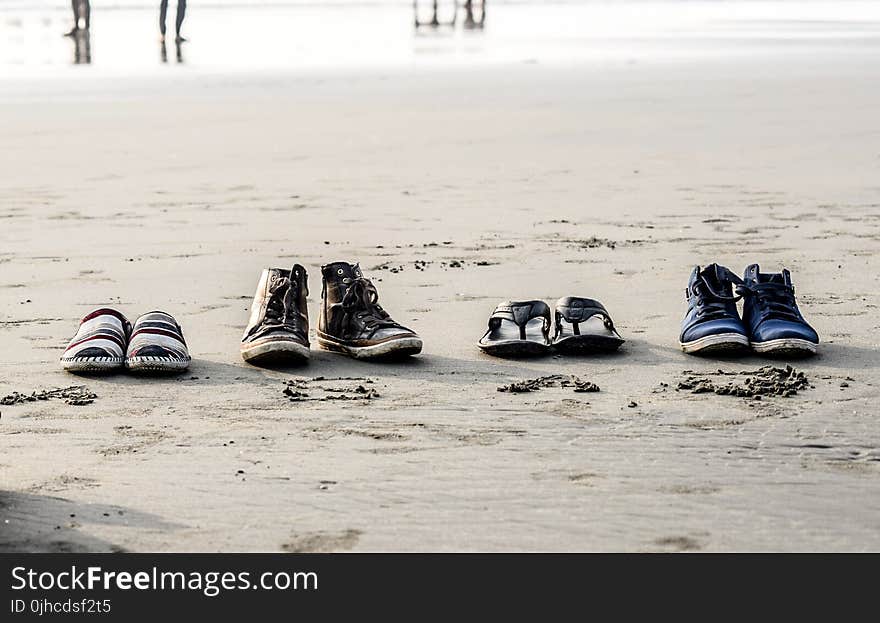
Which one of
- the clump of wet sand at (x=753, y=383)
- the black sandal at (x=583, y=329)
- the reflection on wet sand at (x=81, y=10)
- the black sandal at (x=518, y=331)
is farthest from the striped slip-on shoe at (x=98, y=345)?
the reflection on wet sand at (x=81, y=10)

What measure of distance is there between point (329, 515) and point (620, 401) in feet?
4.62

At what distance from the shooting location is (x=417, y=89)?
1897 centimetres

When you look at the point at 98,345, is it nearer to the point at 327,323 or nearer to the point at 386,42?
the point at 327,323

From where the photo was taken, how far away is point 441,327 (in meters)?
5.69

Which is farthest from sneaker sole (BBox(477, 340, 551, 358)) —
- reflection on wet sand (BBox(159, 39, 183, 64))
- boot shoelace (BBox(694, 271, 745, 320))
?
reflection on wet sand (BBox(159, 39, 183, 64))

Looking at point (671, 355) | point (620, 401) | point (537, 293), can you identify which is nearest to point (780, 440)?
point (620, 401)

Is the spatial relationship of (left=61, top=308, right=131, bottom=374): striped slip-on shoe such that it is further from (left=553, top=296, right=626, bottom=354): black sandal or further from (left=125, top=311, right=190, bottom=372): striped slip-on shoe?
(left=553, top=296, right=626, bottom=354): black sandal

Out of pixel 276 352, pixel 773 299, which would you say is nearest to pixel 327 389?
pixel 276 352

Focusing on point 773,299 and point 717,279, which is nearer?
point 773,299

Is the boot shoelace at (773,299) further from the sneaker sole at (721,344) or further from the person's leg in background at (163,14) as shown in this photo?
the person's leg in background at (163,14)

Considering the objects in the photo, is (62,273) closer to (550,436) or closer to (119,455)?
(119,455)

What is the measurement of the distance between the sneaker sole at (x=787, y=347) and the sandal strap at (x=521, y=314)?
83cm

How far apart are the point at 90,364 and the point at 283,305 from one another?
0.79m

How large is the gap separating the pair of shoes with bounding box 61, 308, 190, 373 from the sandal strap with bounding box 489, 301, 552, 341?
4.00ft
